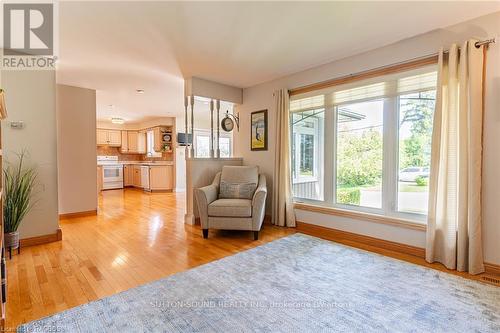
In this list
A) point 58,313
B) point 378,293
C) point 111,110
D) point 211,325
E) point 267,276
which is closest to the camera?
point 211,325

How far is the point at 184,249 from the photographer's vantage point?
9.41 feet

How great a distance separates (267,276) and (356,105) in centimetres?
246

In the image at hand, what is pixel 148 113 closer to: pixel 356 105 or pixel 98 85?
pixel 98 85

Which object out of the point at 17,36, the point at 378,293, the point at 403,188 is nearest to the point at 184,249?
the point at 378,293

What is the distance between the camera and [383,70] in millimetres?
2926

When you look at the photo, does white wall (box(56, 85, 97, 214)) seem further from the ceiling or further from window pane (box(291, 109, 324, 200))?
window pane (box(291, 109, 324, 200))

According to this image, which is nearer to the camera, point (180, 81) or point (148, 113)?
point (180, 81)

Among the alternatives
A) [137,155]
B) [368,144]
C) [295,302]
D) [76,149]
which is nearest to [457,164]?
[368,144]

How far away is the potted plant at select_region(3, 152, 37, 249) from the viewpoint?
8.81 ft

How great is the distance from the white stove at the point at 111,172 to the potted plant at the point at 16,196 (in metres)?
5.30

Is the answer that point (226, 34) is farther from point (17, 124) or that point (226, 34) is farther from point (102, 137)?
point (102, 137)

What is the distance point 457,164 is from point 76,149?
557 cm

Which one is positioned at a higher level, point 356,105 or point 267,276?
point 356,105

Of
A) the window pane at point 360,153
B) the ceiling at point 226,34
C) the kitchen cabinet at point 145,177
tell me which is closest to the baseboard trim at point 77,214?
the ceiling at point 226,34
